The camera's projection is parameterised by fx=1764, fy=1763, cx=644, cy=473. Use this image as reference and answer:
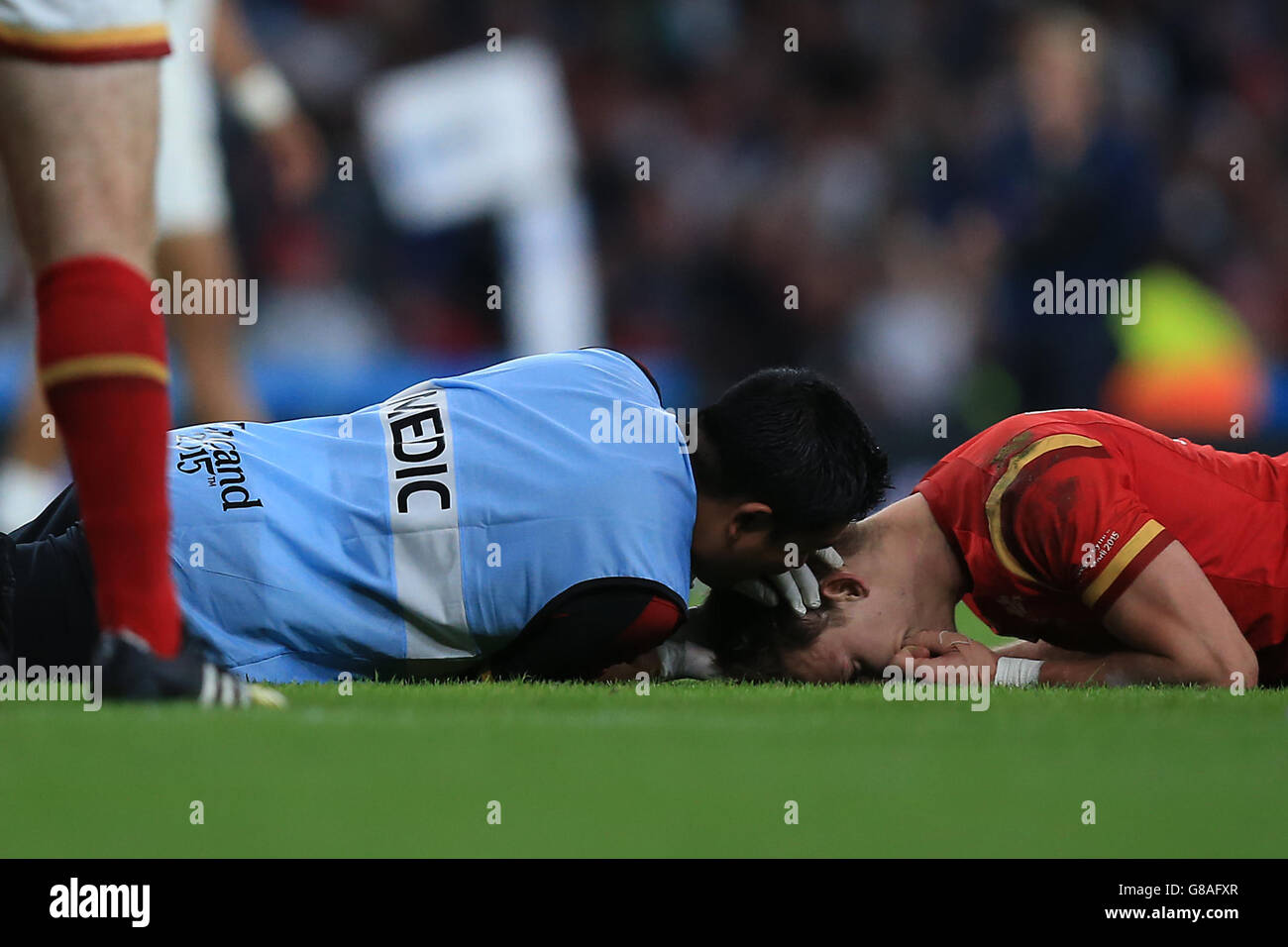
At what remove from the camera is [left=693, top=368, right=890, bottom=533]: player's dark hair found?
360cm

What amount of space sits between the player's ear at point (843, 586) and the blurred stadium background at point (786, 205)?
21.1ft

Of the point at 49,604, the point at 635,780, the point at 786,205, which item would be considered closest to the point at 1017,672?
the point at 635,780

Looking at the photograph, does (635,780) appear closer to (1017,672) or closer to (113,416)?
(113,416)

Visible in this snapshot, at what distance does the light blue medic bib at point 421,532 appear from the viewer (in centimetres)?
348

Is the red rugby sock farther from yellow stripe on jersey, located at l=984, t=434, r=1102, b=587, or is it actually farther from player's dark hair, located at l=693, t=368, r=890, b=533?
yellow stripe on jersey, located at l=984, t=434, r=1102, b=587

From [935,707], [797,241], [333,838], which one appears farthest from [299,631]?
[797,241]

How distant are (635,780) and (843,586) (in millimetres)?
1497

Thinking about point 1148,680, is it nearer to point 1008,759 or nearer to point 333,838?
point 1008,759

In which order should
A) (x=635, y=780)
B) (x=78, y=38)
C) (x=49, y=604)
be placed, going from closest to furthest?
1. (x=635, y=780)
2. (x=78, y=38)
3. (x=49, y=604)

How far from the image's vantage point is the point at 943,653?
3809 millimetres

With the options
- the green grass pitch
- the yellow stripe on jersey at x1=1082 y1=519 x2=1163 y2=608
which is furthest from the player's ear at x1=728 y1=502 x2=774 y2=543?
the yellow stripe on jersey at x1=1082 y1=519 x2=1163 y2=608

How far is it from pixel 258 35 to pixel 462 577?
9.47 m

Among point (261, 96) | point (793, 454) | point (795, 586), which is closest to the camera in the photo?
point (793, 454)

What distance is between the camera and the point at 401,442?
3.62 metres
